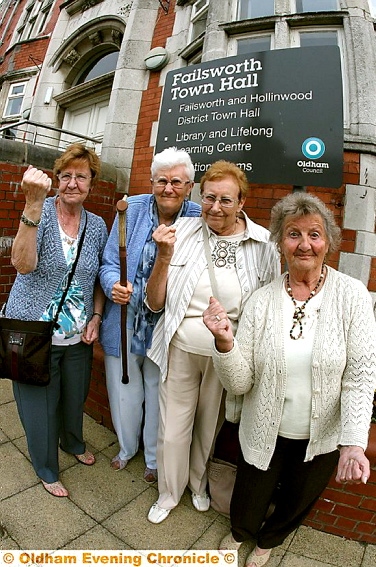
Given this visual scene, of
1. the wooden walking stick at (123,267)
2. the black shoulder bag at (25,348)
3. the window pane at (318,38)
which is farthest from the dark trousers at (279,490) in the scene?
the window pane at (318,38)

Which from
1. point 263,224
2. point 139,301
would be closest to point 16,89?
point 263,224

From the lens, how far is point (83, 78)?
7969mm

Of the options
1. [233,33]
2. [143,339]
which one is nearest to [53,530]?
[143,339]

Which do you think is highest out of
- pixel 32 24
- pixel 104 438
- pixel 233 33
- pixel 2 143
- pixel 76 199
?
pixel 32 24

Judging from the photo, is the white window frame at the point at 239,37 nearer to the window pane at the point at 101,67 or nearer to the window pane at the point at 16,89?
the window pane at the point at 101,67

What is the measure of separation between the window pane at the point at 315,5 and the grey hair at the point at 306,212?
351cm

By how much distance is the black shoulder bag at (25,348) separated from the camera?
5.64 feet

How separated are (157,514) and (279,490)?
727 mm

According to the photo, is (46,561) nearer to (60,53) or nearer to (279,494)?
(279,494)

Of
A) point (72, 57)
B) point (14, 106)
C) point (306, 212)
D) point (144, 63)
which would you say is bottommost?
point (306, 212)

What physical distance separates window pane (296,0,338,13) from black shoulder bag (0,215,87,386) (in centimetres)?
435

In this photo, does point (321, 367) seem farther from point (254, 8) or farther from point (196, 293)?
point (254, 8)

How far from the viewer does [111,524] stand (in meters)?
1.85

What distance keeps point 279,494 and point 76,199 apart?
1.85 metres
